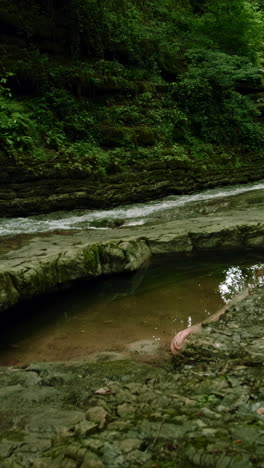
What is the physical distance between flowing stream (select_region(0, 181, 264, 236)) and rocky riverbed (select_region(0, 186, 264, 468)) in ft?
7.80

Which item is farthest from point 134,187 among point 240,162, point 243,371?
point 243,371

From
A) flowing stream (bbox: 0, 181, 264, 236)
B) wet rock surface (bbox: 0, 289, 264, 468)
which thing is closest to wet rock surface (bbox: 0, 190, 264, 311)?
flowing stream (bbox: 0, 181, 264, 236)

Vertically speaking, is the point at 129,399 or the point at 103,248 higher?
the point at 103,248

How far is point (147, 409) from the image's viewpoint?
2494 millimetres

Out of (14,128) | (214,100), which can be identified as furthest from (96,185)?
(214,100)

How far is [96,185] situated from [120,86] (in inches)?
234

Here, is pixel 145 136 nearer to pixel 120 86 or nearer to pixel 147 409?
pixel 120 86

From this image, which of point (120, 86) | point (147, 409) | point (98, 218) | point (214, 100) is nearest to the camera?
point (147, 409)

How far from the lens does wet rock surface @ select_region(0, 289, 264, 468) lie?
74.4 inches

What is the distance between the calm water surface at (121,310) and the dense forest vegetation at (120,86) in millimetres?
5025

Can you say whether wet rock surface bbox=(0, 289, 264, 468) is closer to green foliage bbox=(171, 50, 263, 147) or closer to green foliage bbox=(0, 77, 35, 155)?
green foliage bbox=(0, 77, 35, 155)

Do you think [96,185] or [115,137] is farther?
[115,137]

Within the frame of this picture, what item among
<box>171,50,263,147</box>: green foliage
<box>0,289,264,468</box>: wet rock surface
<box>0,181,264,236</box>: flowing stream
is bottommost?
<box>0,289,264,468</box>: wet rock surface

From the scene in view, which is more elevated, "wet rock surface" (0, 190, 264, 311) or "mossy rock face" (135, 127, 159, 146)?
"mossy rock face" (135, 127, 159, 146)
